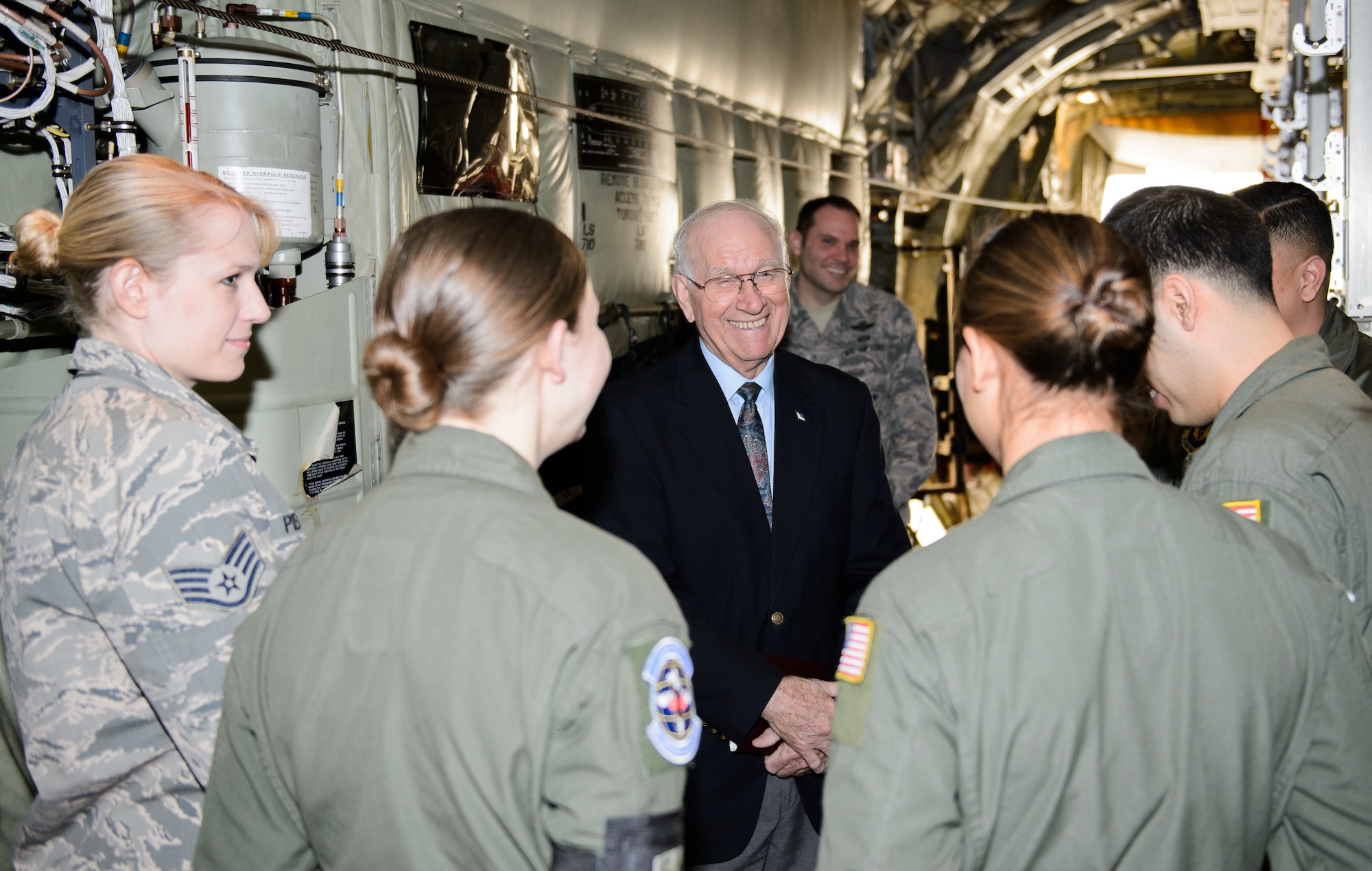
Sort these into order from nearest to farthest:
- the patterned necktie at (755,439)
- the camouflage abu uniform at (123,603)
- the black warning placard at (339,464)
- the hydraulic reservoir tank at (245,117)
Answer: the camouflage abu uniform at (123,603), the patterned necktie at (755,439), the hydraulic reservoir tank at (245,117), the black warning placard at (339,464)

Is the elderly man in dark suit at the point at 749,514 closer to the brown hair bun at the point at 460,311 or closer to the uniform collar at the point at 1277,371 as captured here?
the uniform collar at the point at 1277,371

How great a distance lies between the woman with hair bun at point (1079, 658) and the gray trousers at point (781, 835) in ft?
3.06

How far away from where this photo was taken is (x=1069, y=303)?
1064mm

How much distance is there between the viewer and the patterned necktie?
2066 millimetres

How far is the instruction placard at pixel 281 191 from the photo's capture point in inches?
87.1

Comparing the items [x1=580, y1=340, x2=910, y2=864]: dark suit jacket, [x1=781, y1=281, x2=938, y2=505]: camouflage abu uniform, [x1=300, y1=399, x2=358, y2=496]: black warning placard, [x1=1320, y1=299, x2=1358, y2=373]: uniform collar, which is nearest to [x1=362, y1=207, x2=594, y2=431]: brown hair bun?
[x1=580, y1=340, x2=910, y2=864]: dark suit jacket

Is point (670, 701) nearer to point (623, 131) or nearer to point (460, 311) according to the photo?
point (460, 311)

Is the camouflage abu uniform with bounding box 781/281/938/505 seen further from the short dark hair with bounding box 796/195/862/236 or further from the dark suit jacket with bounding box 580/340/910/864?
the dark suit jacket with bounding box 580/340/910/864

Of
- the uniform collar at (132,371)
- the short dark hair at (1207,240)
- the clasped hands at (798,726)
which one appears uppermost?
the short dark hair at (1207,240)

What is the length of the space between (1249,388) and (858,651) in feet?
2.74

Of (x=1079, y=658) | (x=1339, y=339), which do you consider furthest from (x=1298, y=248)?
(x=1079, y=658)

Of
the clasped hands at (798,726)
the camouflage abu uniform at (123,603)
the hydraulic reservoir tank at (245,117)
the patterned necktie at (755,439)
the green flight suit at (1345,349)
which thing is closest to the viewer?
the camouflage abu uniform at (123,603)

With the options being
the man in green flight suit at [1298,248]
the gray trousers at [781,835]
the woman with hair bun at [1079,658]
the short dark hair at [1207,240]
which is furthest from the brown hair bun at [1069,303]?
the man in green flight suit at [1298,248]

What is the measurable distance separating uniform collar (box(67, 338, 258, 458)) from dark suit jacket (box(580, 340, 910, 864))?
0.73 m
